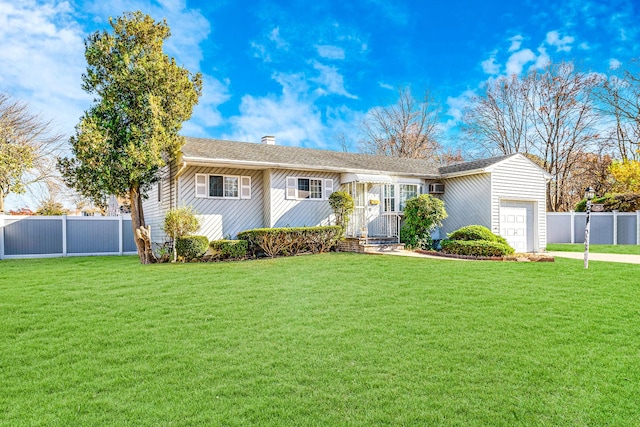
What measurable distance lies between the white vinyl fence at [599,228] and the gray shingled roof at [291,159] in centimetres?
796

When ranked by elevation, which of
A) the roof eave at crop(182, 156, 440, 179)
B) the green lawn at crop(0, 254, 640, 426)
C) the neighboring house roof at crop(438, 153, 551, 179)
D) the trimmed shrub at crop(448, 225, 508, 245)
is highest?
the neighboring house roof at crop(438, 153, 551, 179)

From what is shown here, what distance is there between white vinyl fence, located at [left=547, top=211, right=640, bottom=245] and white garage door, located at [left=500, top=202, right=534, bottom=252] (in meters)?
5.05

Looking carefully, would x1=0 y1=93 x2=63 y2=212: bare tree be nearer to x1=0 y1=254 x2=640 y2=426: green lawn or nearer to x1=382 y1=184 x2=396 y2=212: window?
x1=0 y1=254 x2=640 y2=426: green lawn

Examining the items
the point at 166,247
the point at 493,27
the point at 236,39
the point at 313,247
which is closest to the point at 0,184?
the point at 166,247

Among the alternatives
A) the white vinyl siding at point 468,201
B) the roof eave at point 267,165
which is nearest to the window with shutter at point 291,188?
the roof eave at point 267,165

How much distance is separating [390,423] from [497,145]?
1245 inches

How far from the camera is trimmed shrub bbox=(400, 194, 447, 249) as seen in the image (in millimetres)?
13555

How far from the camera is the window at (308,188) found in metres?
13.9

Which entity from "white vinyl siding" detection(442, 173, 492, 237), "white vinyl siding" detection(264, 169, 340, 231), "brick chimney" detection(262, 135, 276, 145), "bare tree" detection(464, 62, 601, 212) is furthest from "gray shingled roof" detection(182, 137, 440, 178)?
"bare tree" detection(464, 62, 601, 212)

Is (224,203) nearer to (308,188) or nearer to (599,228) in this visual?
(308,188)

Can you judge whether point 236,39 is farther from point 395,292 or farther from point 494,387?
point 494,387

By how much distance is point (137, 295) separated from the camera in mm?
6910

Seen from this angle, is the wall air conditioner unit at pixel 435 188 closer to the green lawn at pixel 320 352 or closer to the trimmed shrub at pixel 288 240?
the trimmed shrub at pixel 288 240

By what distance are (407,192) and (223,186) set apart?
7.59 meters
